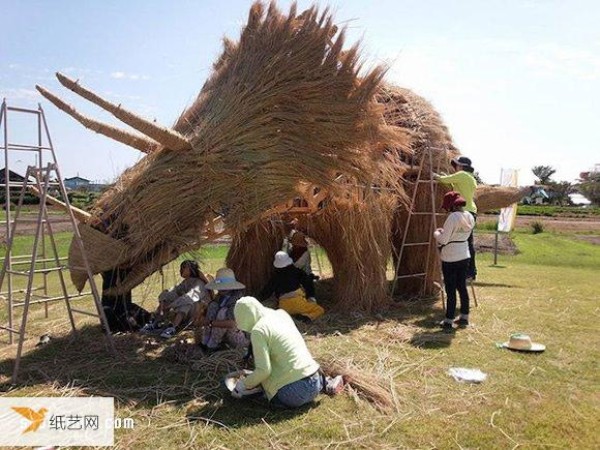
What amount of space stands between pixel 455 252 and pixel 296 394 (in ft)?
11.5

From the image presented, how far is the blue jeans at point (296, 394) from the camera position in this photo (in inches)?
162

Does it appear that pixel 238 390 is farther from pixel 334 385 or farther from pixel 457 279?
pixel 457 279

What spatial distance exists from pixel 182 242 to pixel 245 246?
2720 mm

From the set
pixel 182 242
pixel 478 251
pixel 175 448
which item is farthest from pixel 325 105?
pixel 478 251

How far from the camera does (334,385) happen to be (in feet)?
14.8

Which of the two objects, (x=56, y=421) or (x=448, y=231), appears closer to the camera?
(x=56, y=421)

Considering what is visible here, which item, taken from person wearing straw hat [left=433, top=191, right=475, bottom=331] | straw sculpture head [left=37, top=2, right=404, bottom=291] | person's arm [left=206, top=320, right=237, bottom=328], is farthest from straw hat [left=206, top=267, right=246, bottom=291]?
person wearing straw hat [left=433, top=191, right=475, bottom=331]

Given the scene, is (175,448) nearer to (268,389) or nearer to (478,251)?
(268,389)

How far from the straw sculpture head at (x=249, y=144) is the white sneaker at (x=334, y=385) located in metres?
2.04

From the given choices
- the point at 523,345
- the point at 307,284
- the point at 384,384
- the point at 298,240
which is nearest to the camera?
the point at 384,384

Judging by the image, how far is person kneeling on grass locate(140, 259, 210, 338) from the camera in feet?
21.1

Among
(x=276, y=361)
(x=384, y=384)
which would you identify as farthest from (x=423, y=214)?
(x=276, y=361)

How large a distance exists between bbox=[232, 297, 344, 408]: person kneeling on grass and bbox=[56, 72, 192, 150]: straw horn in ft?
6.42

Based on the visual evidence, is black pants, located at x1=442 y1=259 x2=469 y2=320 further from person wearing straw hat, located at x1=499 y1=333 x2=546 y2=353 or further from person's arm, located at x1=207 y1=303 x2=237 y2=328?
person's arm, located at x1=207 y1=303 x2=237 y2=328
